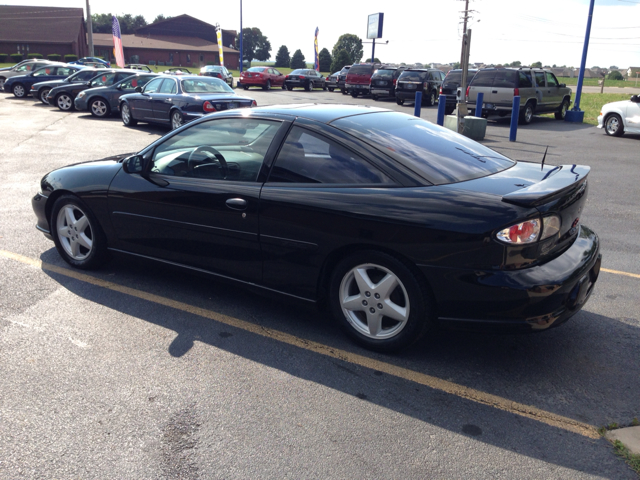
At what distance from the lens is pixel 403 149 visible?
12.4 ft

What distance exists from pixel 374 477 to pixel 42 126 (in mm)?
16909

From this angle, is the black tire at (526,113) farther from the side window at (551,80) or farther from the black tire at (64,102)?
the black tire at (64,102)

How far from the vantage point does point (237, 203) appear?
158 inches

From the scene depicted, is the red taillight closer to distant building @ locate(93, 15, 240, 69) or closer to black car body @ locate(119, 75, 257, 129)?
black car body @ locate(119, 75, 257, 129)

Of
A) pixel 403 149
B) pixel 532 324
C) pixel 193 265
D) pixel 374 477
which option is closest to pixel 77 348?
pixel 193 265

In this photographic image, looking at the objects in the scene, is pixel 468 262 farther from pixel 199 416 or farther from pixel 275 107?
pixel 275 107

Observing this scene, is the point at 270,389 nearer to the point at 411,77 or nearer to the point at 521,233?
the point at 521,233

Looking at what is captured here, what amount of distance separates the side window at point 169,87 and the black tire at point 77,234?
34.7 ft

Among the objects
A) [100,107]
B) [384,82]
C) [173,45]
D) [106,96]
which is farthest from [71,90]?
[173,45]

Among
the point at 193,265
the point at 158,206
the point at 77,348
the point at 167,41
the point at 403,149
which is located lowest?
the point at 77,348

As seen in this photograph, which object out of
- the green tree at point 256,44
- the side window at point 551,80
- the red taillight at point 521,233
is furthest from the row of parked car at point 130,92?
the green tree at point 256,44

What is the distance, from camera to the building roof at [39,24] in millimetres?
68938

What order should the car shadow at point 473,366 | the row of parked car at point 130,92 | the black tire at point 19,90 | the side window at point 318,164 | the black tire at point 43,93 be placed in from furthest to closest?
the black tire at point 19,90 → the black tire at point 43,93 → the row of parked car at point 130,92 → the side window at point 318,164 → the car shadow at point 473,366

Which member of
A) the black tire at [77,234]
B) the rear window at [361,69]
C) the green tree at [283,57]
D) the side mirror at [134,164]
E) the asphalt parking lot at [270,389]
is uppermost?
the green tree at [283,57]
